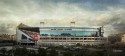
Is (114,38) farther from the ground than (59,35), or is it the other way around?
(59,35)

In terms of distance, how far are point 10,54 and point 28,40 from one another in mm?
37731

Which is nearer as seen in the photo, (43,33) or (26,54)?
(26,54)

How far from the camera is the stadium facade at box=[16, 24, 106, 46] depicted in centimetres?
6406

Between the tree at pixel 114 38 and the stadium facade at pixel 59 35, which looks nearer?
the tree at pixel 114 38

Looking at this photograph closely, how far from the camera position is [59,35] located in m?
65.6

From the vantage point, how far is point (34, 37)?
6438 centimetres

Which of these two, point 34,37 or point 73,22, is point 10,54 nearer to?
point 34,37

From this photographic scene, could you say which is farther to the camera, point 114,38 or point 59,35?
point 59,35

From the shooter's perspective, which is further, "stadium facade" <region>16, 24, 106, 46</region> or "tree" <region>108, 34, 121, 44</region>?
"stadium facade" <region>16, 24, 106, 46</region>

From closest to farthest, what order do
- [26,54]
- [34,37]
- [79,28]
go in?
[26,54] < [34,37] < [79,28]

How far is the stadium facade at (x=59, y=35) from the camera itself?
210 ft

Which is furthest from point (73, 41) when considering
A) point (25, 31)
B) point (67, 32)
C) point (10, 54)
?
point (10, 54)

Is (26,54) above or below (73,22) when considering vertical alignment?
below

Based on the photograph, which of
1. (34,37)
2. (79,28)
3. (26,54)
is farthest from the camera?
(79,28)
